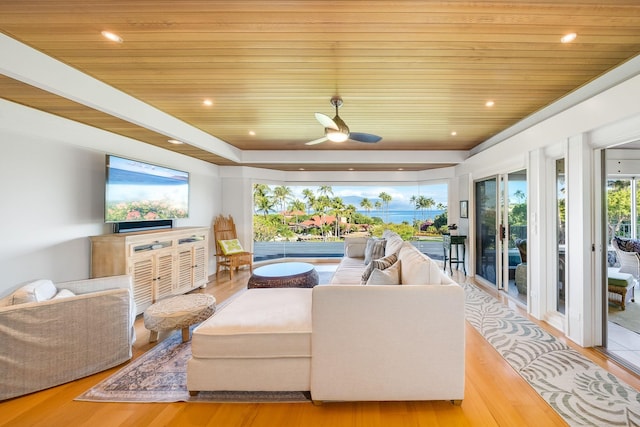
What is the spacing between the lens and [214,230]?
5730 millimetres

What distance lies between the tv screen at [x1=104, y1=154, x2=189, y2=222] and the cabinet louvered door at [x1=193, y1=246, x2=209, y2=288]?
27.5 inches

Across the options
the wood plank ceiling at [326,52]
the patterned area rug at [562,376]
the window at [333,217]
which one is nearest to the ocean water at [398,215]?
the window at [333,217]

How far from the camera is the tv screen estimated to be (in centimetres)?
325

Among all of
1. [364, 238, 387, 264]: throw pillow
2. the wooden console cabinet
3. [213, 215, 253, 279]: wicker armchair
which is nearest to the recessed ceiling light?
the wooden console cabinet

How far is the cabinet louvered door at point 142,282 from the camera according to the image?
10.5 ft

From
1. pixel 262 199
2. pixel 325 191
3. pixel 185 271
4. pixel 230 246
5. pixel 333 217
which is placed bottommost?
pixel 185 271

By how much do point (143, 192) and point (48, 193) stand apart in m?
1.01

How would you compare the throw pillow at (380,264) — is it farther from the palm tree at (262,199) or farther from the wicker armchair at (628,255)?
the palm tree at (262,199)

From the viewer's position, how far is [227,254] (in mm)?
5328

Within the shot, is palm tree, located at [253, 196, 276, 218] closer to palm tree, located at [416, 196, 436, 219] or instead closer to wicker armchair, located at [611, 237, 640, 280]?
palm tree, located at [416, 196, 436, 219]

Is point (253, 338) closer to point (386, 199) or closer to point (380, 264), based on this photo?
point (380, 264)

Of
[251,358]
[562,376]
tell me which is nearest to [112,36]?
[251,358]

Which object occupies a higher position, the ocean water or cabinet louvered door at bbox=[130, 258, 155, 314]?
the ocean water

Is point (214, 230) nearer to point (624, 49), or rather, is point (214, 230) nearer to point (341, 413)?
point (341, 413)
